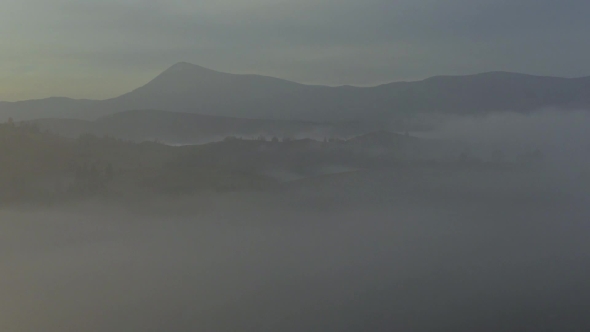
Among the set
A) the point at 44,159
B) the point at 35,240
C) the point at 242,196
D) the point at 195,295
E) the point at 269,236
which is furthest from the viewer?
→ the point at 269,236

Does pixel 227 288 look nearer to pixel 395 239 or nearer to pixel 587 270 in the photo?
pixel 395 239

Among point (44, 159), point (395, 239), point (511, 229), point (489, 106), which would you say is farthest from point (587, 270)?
point (44, 159)

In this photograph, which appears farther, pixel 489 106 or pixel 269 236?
pixel 489 106

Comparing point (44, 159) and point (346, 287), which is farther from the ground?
point (44, 159)

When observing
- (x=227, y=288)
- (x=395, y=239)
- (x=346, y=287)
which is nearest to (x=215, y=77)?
(x=227, y=288)

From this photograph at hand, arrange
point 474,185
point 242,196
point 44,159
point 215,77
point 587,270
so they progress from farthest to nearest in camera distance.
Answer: point 474,185 < point 242,196 < point 215,77 < point 587,270 < point 44,159

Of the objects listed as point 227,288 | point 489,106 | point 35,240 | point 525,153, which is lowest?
point 227,288
